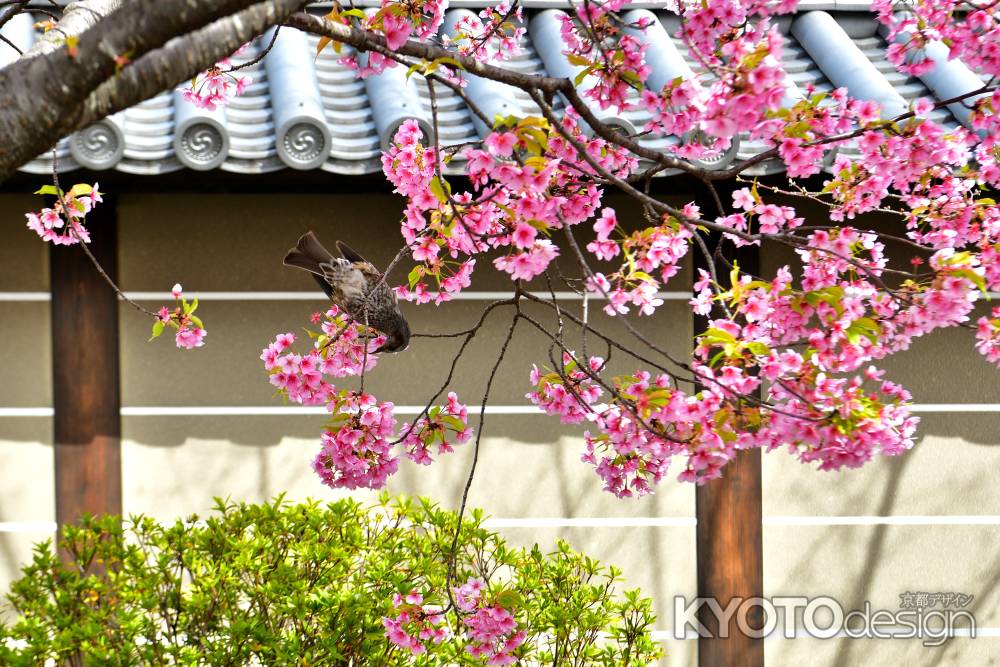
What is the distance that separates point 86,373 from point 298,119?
1409 mm

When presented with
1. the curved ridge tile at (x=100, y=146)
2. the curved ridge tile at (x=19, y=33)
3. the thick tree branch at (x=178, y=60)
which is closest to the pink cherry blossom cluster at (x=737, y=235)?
the thick tree branch at (x=178, y=60)

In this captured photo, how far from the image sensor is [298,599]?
9.63 feet

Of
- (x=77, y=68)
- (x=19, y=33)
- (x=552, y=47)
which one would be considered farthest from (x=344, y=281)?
(x=19, y=33)

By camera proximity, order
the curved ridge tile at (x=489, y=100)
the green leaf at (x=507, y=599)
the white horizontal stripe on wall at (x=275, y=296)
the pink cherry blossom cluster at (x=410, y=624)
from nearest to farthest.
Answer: the green leaf at (x=507, y=599) → the pink cherry blossom cluster at (x=410, y=624) → the curved ridge tile at (x=489, y=100) → the white horizontal stripe on wall at (x=275, y=296)

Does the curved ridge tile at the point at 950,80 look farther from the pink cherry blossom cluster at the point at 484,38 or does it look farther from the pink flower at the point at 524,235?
the pink flower at the point at 524,235

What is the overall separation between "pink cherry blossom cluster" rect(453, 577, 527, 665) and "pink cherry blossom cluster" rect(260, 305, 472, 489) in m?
0.36

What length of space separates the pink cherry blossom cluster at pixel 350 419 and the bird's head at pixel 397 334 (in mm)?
159

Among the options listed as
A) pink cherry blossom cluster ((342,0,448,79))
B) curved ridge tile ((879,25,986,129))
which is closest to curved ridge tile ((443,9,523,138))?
pink cherry blossom cluster ((342,0,448,79))

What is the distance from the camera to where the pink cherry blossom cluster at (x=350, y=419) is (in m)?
2.51

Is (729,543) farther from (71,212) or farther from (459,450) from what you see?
(71,212)

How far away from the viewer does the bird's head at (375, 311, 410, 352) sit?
281 centimetres

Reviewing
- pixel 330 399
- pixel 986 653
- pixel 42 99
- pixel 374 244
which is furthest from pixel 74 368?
pixel 986 653

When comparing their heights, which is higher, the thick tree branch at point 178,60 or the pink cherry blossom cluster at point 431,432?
the thick tree branch at point 178,60

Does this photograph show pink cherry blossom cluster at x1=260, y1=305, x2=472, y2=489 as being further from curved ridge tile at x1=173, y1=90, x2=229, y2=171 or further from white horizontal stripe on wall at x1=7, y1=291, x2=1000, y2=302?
white horizontal stripe on wall at x1=7, y1=291, x2=1000, y2=302
